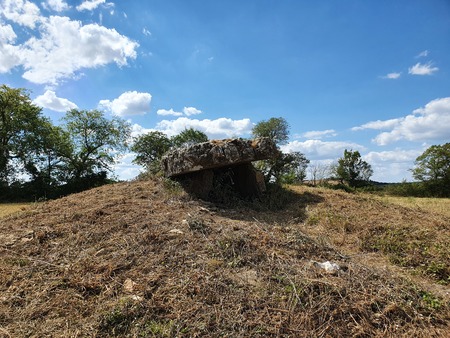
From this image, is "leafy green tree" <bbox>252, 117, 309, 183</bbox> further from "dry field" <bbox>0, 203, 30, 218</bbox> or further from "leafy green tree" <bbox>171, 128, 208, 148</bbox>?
"dry field" <bbox>0, 203, 30, 218</bbox>

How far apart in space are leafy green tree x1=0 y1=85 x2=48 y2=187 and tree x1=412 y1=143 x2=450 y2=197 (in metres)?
26.4

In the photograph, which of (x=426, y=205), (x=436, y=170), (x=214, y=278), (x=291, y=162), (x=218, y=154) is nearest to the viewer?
(x=214, y=278)

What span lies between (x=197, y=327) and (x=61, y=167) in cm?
2009

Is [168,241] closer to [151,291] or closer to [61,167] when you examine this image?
[151,291]

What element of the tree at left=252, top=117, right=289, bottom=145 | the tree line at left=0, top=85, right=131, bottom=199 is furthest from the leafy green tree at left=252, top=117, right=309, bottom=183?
the tree line at left=0, top=85, right=131, bottom=199

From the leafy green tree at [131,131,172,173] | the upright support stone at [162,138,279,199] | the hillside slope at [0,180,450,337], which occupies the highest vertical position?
the leafy green tree at [131,131,172,173]

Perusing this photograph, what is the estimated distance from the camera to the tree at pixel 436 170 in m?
18.6

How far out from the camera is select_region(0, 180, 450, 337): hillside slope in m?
2.84

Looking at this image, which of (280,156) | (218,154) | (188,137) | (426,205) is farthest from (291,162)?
(218,154)

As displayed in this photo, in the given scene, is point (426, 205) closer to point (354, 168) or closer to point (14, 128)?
point (354, 168)

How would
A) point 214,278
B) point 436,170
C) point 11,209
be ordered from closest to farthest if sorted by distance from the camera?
point 214,278 → point 11,209 → point 436,170

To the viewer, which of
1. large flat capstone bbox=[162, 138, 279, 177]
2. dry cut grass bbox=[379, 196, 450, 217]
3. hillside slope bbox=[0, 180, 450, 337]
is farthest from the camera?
dry cut grass bbox=[379, 196, 450, 217]

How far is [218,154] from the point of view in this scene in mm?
7125

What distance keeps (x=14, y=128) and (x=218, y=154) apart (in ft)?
61.5
